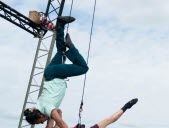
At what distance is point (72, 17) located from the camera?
17.0ft

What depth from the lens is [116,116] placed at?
5230mm

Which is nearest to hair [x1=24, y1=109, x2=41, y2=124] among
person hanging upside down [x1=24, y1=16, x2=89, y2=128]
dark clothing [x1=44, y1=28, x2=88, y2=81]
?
person hanging upside down [x1=24, y1=16, x2=89, y2=128]

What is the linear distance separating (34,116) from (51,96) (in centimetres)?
36

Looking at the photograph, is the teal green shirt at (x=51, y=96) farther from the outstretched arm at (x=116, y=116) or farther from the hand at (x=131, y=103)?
the hand at (x=131, y=103)

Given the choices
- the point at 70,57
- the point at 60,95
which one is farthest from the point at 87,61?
the point at 60,95

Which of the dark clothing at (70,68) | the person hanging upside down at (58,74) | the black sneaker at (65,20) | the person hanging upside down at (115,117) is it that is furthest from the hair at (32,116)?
the black sneaker at (65,20)

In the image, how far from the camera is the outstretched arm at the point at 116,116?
518 cm

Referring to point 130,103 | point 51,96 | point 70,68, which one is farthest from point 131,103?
point 51,96

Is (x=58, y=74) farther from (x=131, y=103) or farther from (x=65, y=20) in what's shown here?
(x=131, y=103)

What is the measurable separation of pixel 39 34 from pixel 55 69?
783cm

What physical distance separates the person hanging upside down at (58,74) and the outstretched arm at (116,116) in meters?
0.64

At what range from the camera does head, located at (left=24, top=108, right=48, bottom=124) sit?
14.9ft

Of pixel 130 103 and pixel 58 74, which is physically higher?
pixel 58 74

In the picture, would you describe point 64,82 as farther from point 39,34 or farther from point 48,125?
point 39,34
